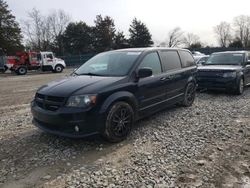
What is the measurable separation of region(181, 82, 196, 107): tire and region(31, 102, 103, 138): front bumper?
3489 mm

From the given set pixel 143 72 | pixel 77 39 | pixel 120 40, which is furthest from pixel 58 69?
pixel 120 40

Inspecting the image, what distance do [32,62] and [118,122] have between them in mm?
24292

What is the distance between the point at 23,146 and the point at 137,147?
2025mm

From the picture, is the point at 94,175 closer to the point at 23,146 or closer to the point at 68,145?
the point at 68,145

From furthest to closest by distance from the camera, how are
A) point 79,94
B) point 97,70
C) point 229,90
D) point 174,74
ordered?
1. point 229,90
2. point 174,74
3. point 97,70
4. point 79,94

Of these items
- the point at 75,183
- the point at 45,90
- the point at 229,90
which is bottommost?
the point at 75,183

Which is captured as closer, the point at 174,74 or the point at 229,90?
the point at 174,74

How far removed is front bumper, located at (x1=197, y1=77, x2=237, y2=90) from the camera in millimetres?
8930

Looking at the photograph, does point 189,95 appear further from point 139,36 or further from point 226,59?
point 139,36

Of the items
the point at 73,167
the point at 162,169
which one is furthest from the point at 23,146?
the point at 162,169

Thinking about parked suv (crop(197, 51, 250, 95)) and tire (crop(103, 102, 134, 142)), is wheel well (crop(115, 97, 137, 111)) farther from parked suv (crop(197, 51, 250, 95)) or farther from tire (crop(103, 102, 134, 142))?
parked suv (crop(197, 51, 250, 95))

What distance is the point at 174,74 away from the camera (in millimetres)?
6418

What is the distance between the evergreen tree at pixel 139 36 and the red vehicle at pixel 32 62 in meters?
30.7

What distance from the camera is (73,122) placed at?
4.27 metres
